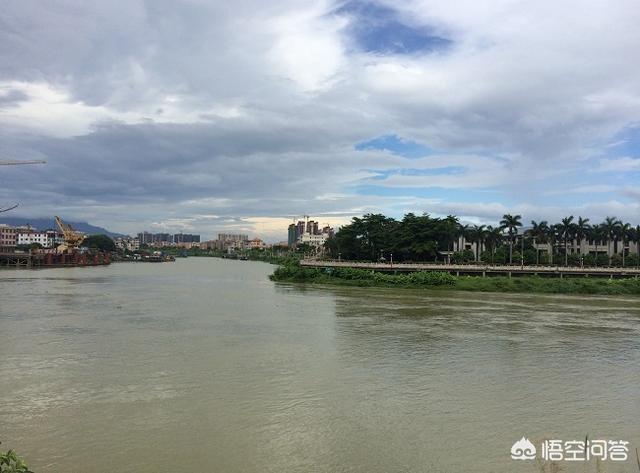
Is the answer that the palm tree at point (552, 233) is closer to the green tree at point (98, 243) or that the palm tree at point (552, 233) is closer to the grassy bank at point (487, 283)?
the grassy bank at point (487, 283)

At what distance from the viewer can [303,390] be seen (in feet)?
40.3

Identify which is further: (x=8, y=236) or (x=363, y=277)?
(x=8, y=236)

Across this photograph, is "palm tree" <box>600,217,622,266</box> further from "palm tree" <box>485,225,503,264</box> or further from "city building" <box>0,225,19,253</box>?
"city building" <box>0,225,19,253</box>

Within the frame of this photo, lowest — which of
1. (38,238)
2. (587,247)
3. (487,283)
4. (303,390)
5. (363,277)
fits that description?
(303,390)

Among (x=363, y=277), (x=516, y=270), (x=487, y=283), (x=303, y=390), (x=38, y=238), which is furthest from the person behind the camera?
(x=38, y=238)

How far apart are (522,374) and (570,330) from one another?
10.3 m

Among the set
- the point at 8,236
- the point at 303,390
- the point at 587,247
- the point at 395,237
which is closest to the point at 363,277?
the point at 395,237

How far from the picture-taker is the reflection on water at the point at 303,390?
8664mm

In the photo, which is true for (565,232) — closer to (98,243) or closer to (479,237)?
(479,237)

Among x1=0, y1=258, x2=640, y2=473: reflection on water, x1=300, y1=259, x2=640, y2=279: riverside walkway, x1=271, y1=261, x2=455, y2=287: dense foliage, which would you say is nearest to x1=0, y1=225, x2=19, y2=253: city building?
x1=271, y1=261, x2=455, y2=287: dense foliage

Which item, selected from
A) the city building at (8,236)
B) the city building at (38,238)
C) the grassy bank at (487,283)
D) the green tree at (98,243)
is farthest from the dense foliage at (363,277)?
the city building at (8,236)

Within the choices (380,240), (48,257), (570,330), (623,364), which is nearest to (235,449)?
(623,364)

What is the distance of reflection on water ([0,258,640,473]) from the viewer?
866cm

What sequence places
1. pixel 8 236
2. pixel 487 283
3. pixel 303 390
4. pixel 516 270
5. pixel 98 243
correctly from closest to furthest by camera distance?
pixel 303 390 < pixel 487 283 < pixel 516 270 < pixel 98 243 < pixel 8 236
